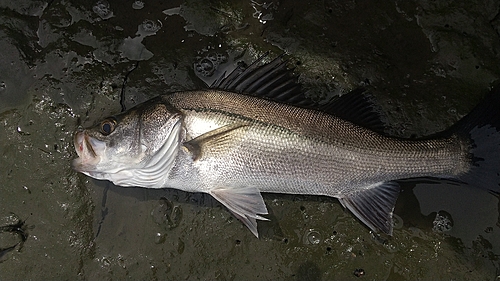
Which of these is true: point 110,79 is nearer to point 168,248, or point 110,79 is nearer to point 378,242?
point 168,248

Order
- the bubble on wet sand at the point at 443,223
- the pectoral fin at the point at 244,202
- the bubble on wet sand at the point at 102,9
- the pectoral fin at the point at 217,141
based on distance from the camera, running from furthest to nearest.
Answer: the bubble on wet sand at the point at 102,9 < the bubble on wet sand at the point at 443,223 < the pectoral fin at the point at 244,202 < the pectoral fin at the point at 217,141

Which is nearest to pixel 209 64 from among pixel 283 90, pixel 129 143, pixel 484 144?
pixel 283 90

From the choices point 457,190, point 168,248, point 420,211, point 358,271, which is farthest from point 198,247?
point 457,190

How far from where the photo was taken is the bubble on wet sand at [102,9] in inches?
110

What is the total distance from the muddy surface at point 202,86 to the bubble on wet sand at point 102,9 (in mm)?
10

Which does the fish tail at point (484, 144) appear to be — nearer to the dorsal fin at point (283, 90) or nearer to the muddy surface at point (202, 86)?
the muddy surface at point (202, 86)

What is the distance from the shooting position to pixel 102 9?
2.80m

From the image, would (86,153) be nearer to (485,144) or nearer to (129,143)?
(129,143)

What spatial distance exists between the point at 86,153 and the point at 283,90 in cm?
128

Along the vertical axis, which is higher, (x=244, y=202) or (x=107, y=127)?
(x=107, y=127)

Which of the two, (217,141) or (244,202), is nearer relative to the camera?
(217,141)

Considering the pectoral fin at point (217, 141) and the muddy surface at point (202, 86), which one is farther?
the muddy surface at point (202, 86)

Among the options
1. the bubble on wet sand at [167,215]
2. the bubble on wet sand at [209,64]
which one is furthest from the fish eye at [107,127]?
the bubble on wet sand at [209,64]

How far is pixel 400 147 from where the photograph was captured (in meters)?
2.46
